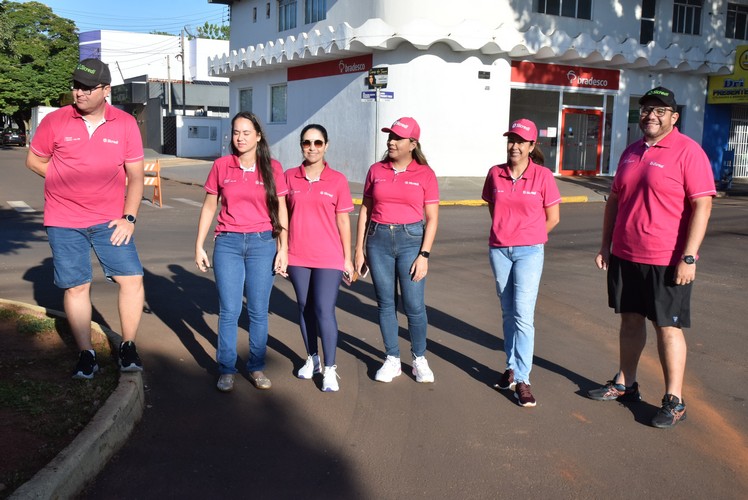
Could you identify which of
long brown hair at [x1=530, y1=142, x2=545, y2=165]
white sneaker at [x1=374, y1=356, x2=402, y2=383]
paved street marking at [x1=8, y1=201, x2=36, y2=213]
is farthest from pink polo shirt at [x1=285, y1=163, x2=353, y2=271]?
paved street marking at [x1=8, y1=201, x2=36, y2=213]

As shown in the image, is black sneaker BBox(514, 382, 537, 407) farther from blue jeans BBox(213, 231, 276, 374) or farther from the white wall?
the white wall

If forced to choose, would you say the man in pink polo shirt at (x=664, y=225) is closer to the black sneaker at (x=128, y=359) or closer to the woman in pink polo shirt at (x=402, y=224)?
the woman in pink polo shirt at (x=402, y=224)

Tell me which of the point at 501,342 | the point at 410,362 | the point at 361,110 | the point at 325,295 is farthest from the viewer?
the point at 361,110

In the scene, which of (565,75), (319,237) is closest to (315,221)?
(319,237)

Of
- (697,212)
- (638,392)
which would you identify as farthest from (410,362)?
(697,212)

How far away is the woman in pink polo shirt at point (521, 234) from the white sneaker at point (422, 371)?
602 millimetres

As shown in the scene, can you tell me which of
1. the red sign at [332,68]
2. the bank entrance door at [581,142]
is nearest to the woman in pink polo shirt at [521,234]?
the red sign at [332,68]

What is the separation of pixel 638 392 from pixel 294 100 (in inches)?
962

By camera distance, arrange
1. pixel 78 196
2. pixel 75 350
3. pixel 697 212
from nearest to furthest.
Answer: pixel 697 212 < pixel 78 196 < pixel 75 350

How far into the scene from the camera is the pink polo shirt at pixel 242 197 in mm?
5020

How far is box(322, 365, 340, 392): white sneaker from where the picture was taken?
5203mm

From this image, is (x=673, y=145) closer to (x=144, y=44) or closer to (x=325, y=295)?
(x=325, y=295)

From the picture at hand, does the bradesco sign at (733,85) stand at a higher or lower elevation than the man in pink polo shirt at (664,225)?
higher

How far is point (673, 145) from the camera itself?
183 inches
